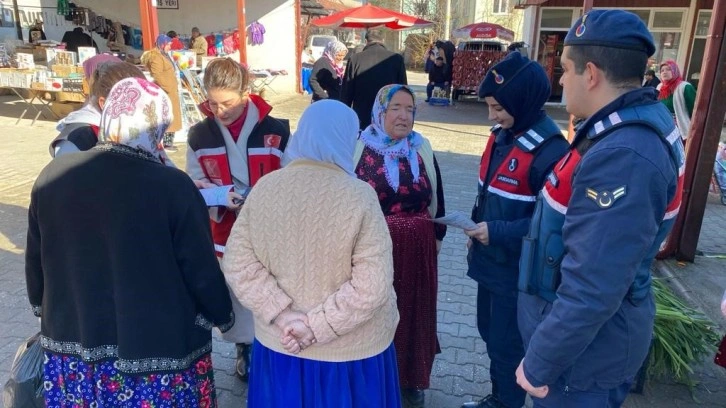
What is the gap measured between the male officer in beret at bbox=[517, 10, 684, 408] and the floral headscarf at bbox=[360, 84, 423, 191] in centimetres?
99

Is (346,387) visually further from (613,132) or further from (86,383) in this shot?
(613,132)

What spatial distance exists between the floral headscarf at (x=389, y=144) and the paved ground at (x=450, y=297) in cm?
134

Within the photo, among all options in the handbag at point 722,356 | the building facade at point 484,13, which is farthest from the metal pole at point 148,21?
the building facade at point 484,13

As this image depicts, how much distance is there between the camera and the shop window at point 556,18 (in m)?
15.2

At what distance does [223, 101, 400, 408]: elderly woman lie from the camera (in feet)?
5.53

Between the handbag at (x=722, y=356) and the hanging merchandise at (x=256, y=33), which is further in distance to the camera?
the hanging merchandise at (x=256, y=33)

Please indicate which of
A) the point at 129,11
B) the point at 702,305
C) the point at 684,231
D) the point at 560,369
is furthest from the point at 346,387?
the point at 129,11

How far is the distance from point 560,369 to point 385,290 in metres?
0.58

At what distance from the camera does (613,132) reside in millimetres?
1416

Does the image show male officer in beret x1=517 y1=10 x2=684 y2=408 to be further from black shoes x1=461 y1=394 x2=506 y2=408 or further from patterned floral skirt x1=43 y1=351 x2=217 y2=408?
patterned floral skirt x1=43 y1=351 x2=217 y2=408

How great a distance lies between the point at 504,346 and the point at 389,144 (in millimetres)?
1134

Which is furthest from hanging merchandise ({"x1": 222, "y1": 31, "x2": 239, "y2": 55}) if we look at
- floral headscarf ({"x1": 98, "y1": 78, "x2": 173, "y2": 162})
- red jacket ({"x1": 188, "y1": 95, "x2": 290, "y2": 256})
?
floral headscarf ({"x1": 98, "y1": 78, "x2": 173, "y2": 162})

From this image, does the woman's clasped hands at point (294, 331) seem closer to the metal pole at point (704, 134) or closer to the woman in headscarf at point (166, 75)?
the metal pole at point (704, 134)

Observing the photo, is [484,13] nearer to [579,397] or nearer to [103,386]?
[579,397]
